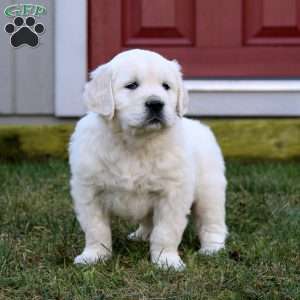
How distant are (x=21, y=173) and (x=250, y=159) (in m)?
1.63

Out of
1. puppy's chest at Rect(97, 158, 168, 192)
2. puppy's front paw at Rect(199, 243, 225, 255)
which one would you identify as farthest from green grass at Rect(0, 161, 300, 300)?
puppy's chest at Rect(97, 158, 168, 192)

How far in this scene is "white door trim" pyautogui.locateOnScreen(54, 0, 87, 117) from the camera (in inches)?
226

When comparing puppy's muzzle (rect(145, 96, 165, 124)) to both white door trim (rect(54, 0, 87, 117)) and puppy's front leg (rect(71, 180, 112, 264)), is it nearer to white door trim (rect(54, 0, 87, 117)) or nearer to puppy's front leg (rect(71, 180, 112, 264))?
puppy's front leg (rect(71, 180, 112, 264))

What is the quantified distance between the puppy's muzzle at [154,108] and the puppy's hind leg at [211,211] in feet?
2.10

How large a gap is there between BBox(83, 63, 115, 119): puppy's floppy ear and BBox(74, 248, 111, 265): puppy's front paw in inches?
23.2

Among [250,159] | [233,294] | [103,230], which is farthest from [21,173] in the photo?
[233,294]

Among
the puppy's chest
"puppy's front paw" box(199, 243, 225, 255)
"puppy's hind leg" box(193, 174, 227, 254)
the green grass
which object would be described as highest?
the puppy's chest

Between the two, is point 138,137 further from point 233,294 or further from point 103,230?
point 233,294

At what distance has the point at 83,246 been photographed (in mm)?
3758

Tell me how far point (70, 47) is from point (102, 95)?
2.46 m

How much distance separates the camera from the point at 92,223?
3510mm

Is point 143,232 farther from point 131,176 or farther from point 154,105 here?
point 154,105

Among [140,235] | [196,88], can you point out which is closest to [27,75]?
[196,88]

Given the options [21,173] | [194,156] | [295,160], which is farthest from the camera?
[295,160]
